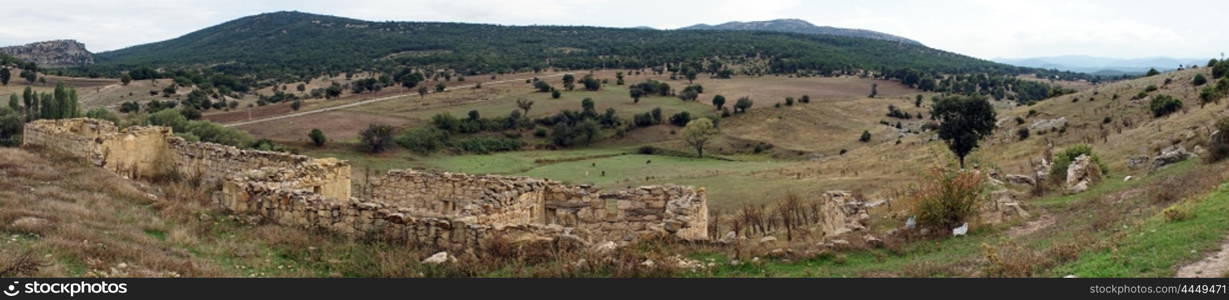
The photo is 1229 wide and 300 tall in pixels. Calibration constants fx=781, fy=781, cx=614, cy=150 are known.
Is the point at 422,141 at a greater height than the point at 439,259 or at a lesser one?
lesser

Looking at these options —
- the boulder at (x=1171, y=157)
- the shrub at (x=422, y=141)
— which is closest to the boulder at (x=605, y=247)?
the boulder at (x=1171, y=157)

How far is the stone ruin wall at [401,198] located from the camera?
10.1 metres

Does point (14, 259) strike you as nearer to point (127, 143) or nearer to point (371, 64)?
point (127, 143)

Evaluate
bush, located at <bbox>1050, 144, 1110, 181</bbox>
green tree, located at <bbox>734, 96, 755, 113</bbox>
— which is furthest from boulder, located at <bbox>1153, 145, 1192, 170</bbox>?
green tree, located at <bbox>734, 96, 755, 113</bbox>

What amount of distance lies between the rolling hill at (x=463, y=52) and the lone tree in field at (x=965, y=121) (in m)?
106

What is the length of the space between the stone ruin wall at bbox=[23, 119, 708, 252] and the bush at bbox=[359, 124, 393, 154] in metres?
50.5

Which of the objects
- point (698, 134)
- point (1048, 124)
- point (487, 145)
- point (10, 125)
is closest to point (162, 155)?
point (10, 125)

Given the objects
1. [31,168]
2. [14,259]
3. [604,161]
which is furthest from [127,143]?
[604,161]

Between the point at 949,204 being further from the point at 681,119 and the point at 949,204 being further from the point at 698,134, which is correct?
the point at 681,119

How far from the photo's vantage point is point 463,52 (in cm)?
16012

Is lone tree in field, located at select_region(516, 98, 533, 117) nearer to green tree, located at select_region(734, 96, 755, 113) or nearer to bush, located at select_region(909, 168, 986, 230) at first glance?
green tree, located at select_region(734, 96, 755, 113)

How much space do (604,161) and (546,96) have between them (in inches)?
1540

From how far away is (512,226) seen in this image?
9.73 metres

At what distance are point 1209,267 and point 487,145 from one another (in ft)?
229
